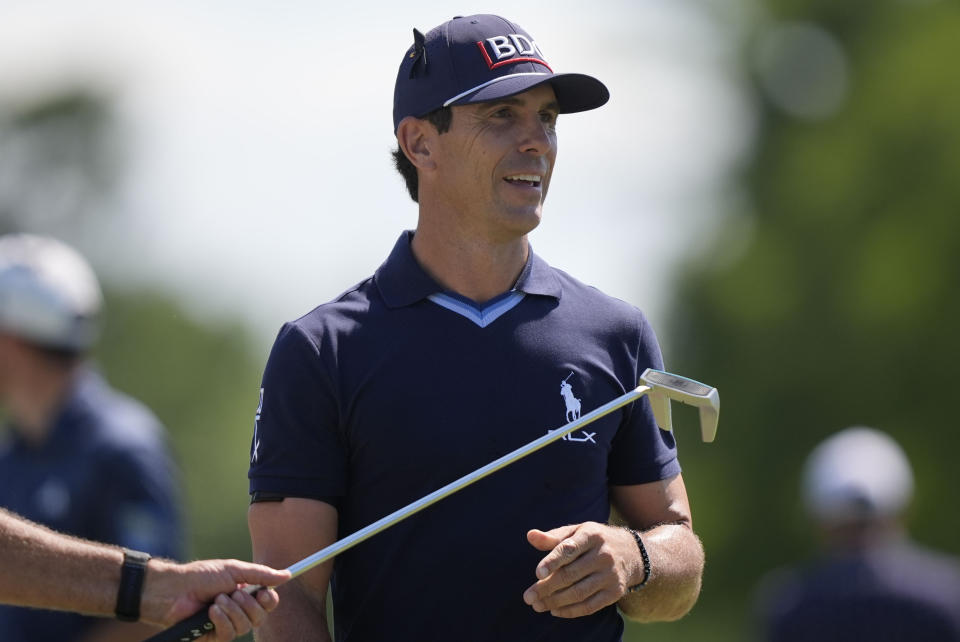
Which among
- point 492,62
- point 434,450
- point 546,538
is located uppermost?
point 492,62

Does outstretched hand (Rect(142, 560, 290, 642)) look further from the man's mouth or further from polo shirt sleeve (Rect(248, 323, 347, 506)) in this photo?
the man's mouth

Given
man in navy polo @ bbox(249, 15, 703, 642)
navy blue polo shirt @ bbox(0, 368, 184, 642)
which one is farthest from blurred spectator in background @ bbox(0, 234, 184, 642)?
man in navy polo @ bbox(249, 15, 703, 642)

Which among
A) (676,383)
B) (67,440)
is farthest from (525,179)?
(67,440)

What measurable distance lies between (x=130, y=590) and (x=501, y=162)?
1740 mm

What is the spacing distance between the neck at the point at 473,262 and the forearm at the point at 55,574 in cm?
137

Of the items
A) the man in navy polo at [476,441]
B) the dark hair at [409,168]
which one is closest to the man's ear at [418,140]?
the dark hair at [409,168]

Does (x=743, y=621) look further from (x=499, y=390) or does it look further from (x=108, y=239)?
(x=108, y=239)

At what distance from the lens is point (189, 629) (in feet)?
14.7

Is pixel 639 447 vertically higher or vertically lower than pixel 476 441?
lower

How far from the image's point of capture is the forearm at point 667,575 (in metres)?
5.14

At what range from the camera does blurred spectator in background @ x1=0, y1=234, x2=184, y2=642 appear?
6379mm

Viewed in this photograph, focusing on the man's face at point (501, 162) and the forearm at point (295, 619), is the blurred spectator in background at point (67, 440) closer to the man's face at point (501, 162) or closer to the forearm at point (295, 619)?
the forearm at point (295, 619)

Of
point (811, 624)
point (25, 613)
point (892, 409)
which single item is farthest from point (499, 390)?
point (892, 409)

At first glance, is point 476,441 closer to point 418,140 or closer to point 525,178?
point 525,178
